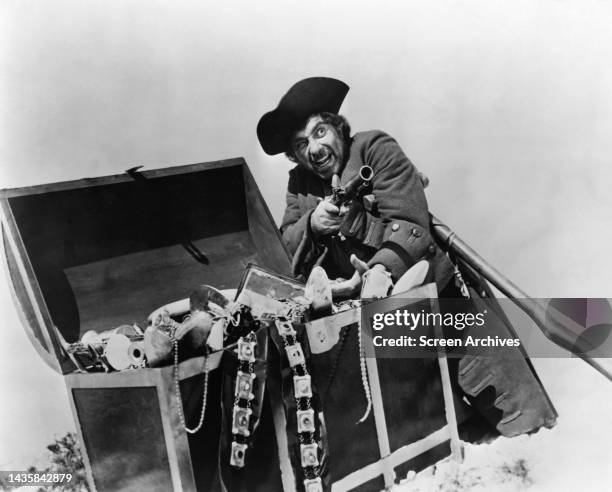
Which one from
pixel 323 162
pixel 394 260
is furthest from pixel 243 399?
pixel 323 162

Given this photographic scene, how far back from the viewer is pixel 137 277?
11.4ft

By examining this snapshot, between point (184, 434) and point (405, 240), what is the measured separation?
1.52 m

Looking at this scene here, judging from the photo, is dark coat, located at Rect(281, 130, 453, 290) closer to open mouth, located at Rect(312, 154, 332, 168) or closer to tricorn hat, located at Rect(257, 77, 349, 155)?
open mouth, located at Rect(312, 154, 332, 168)

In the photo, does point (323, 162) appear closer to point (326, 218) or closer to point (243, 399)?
point (326, 218)

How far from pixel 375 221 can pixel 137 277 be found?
131 cm

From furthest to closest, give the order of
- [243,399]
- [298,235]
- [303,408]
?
[298,235]
[303,408]
[243,399]

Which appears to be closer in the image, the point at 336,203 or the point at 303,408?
the point at 303,408

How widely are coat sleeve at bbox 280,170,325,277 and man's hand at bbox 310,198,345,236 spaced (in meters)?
0.06

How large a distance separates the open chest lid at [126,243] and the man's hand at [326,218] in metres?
0.29

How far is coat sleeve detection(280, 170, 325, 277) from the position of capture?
3582mm

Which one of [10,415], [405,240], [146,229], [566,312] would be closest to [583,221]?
[566,312]

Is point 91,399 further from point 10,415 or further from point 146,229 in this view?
point 146,229

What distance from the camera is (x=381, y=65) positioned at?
338cm

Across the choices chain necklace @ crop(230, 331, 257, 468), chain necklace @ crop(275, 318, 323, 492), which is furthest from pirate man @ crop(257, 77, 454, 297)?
chain necklace @ crop(230, 331, 257, 468)
